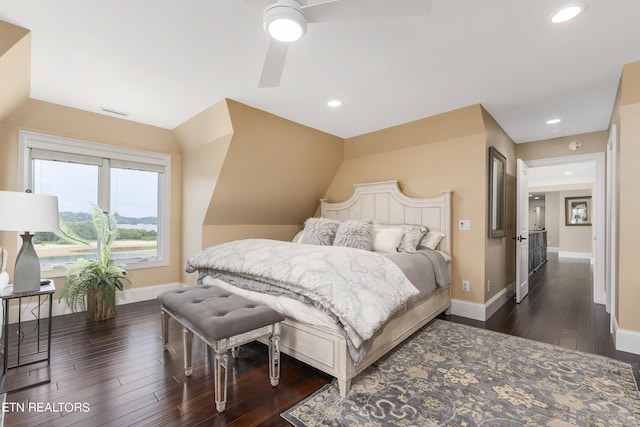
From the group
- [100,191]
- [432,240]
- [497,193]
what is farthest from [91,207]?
A: [497,193]

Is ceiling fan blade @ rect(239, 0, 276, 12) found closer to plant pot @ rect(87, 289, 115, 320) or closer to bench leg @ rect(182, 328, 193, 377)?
bench leg @ rect(182, 328, 193, 377)

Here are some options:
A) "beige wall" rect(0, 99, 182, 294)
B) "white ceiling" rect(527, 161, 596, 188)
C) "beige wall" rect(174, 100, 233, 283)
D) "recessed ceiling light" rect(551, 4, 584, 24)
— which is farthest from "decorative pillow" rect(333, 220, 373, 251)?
"white ceiling" rect(527, 161, 596, 188)

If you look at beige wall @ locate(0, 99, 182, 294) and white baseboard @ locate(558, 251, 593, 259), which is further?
white baseboard @ locate(558, 251, 593, 259)

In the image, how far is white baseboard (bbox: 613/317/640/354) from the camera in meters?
2.51

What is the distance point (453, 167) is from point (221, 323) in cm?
319

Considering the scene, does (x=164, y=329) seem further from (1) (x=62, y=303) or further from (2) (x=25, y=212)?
(1) (x=62, y=303)

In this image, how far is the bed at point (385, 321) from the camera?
195 centimetres

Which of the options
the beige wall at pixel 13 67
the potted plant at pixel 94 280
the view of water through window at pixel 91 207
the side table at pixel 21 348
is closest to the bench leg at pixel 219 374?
the side table at pixel 21 348

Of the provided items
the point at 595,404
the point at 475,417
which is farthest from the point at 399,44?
the point at 595,404

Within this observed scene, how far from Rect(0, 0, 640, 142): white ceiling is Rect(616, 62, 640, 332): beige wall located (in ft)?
0.82

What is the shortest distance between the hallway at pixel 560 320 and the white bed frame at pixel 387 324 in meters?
0.72

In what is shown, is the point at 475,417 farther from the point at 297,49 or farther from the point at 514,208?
the point at 514,208

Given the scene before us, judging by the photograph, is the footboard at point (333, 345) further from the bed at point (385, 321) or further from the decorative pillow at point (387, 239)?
the decorative pillow at point (387, 239)

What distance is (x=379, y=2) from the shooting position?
1385 millimetres
